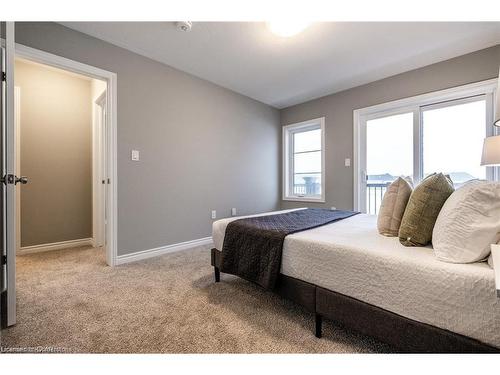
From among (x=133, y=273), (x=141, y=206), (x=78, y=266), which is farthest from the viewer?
(x=141, y=206)

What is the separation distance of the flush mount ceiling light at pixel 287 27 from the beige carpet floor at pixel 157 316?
2.41m

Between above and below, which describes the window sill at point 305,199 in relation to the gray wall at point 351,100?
below

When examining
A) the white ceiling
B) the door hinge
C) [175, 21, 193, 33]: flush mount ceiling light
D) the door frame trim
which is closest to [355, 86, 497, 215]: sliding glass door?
the white ceiling

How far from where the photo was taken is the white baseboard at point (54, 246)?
9.19 ft

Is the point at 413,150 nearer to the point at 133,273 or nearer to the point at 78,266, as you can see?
the point at 133,273

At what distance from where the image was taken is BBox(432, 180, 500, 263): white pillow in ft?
3.06

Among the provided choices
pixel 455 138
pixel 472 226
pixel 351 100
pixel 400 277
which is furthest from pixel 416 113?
pixel 400 277

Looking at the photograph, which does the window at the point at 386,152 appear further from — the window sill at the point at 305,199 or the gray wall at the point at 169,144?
the gray wall at the point at 169,144

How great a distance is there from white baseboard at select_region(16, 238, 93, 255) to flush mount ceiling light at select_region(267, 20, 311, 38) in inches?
145

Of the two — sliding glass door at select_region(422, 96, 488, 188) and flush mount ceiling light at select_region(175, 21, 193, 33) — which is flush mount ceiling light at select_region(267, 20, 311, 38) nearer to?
flush mount ceiling light at select_region(175, 21, 193, 33)

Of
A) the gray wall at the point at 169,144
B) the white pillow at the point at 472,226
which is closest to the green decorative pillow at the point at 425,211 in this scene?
the white pillow at the point at 472,226

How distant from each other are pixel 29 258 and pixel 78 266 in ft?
2.68

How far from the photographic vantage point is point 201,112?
318 cm
